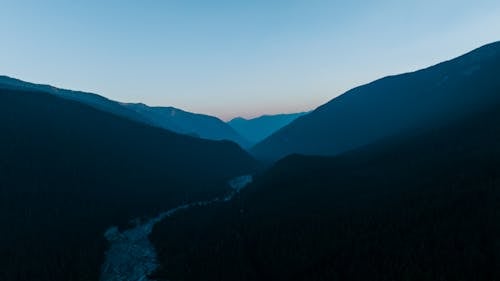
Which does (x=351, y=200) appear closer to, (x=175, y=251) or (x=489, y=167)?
(x=489, y=167)

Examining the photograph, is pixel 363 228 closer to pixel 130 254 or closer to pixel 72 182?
pixel 130 254

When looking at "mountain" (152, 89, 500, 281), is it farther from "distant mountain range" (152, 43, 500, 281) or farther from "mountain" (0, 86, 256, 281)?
"mountain" (0, 86, 256, 281)

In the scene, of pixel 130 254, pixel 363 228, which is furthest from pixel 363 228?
pixel 130 254

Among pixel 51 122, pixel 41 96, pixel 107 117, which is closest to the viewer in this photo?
pixel 51 122

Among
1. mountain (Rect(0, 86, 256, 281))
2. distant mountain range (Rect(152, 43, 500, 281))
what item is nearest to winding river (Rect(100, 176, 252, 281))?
mountain (Rect(0, 86, 256, 281))

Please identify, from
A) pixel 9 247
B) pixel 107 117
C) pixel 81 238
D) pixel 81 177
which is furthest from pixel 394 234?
pixel 107 117

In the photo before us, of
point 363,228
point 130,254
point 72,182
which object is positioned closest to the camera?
point 363,228

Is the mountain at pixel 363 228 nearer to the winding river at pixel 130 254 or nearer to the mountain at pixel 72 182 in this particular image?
the winding river at pixel 130 254
